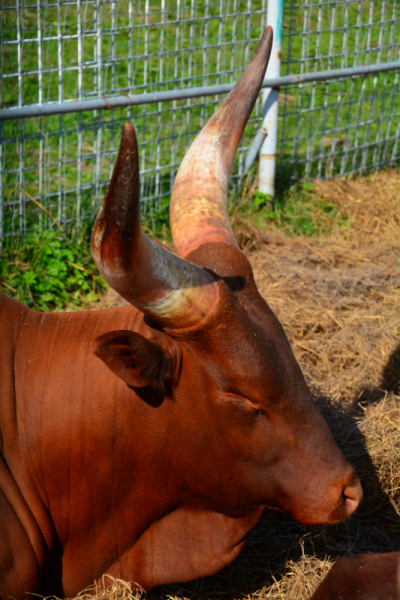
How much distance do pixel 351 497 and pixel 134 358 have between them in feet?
3.09

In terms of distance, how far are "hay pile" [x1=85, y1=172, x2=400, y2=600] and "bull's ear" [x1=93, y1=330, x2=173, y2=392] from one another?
924 millimetres

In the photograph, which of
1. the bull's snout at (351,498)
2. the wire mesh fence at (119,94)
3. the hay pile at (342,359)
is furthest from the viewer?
the wire mesh fence at (119,94)

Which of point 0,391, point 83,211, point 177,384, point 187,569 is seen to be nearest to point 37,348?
point 0,391

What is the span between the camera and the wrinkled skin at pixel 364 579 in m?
1.70

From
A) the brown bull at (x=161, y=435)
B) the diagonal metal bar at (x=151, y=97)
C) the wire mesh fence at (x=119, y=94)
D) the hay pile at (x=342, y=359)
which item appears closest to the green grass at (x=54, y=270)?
the wire mesh fence at (x=119, y=94)

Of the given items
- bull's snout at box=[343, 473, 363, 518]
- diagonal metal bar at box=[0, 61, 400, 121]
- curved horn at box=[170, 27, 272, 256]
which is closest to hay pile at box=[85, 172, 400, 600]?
bull's snout at box=[343, 473, 363, 518]

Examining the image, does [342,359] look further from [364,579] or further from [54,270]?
[364,579]

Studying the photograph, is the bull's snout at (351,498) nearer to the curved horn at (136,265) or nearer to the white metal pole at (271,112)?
the curved horn at (136,265)

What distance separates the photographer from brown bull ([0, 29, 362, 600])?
6.96ft

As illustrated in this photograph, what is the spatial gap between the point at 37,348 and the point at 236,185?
422cm

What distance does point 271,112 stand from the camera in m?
5.98

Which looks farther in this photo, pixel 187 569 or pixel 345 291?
pixel 345 291

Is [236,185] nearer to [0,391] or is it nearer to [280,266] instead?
[280,266]

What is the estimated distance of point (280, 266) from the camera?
525cm
